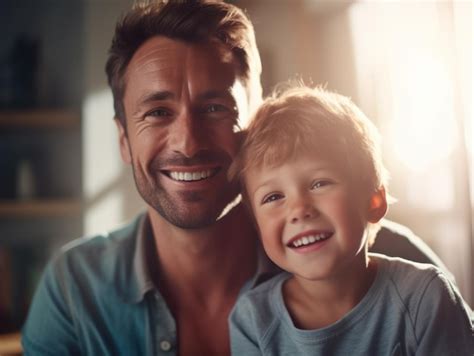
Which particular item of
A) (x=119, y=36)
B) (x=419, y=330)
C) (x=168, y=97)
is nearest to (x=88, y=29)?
(x=119, y=36)

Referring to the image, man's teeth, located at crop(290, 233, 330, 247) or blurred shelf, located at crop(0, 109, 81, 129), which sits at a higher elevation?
blurred shelf, located at crop(0, 109, 81, 129)

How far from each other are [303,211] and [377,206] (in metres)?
0.11

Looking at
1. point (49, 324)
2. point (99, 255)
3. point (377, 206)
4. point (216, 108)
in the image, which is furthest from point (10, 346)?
point (377, 206)

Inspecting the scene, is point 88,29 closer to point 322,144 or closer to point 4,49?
point 4,49

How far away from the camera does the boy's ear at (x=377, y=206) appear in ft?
2.19

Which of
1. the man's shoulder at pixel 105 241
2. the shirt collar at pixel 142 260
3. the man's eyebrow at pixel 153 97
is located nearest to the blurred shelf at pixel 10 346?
the man's shoulder at pixel 105 241

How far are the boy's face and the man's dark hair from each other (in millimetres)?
192

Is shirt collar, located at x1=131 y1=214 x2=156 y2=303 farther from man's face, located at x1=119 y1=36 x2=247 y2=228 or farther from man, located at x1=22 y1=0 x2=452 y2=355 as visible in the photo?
man's face, located at x1=119 y1=36 x2=247 y2=228

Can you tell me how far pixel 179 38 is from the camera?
75 cm

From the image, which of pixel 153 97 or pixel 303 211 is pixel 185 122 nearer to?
pixel 153 97

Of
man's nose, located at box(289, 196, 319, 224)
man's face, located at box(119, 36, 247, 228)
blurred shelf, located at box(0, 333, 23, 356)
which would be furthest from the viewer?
blurred shelf, located at box(0, 333, 23, 356)

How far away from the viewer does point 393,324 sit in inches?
24.7

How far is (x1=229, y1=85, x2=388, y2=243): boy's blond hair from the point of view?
0.64 metres

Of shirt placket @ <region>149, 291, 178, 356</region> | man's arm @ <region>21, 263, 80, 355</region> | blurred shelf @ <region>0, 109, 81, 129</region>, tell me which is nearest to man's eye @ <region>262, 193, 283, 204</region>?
shirt placket @ <region>149, 291, 178, 356</region>
